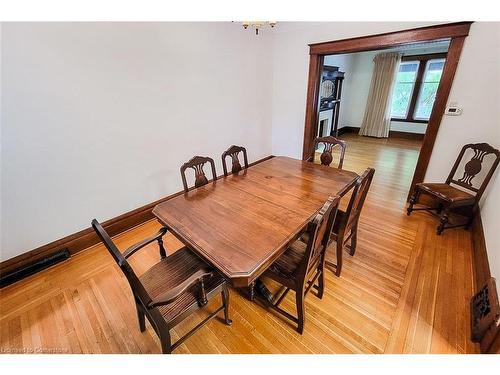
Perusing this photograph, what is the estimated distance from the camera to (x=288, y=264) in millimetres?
→ 1368

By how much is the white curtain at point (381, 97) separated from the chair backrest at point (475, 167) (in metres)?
4.33

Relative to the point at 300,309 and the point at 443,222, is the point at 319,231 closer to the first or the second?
the point at 300,309

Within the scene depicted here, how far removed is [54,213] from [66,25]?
1508mm

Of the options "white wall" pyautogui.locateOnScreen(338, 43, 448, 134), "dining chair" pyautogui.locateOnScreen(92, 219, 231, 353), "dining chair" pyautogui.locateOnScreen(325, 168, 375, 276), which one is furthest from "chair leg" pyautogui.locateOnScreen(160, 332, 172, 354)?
"white wall" pyautogui.locateOnScreen(338, 43, 448, 134)

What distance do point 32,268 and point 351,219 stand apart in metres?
2.63

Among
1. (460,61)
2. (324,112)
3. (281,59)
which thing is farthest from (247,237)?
(324,112)

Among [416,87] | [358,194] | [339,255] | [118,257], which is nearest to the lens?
[118,257]

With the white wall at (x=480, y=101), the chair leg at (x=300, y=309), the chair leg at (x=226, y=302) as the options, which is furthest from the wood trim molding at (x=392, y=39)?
the chair leg at (x=226, y=302)

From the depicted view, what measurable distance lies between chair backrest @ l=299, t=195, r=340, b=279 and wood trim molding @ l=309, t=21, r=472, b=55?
8.20 ft

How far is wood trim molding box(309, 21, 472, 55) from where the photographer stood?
2184 mm

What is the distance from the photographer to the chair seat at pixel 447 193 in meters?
2.20

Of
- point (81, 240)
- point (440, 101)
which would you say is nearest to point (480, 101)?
point (440, 101)

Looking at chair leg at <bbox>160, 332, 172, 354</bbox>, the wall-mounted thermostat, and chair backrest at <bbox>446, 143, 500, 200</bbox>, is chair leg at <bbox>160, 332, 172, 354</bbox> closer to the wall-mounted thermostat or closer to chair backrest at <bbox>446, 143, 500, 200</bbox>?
chair backrest at <bbox>446, 143, 500, 200</bbox>

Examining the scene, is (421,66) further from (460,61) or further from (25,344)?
(25,344)
